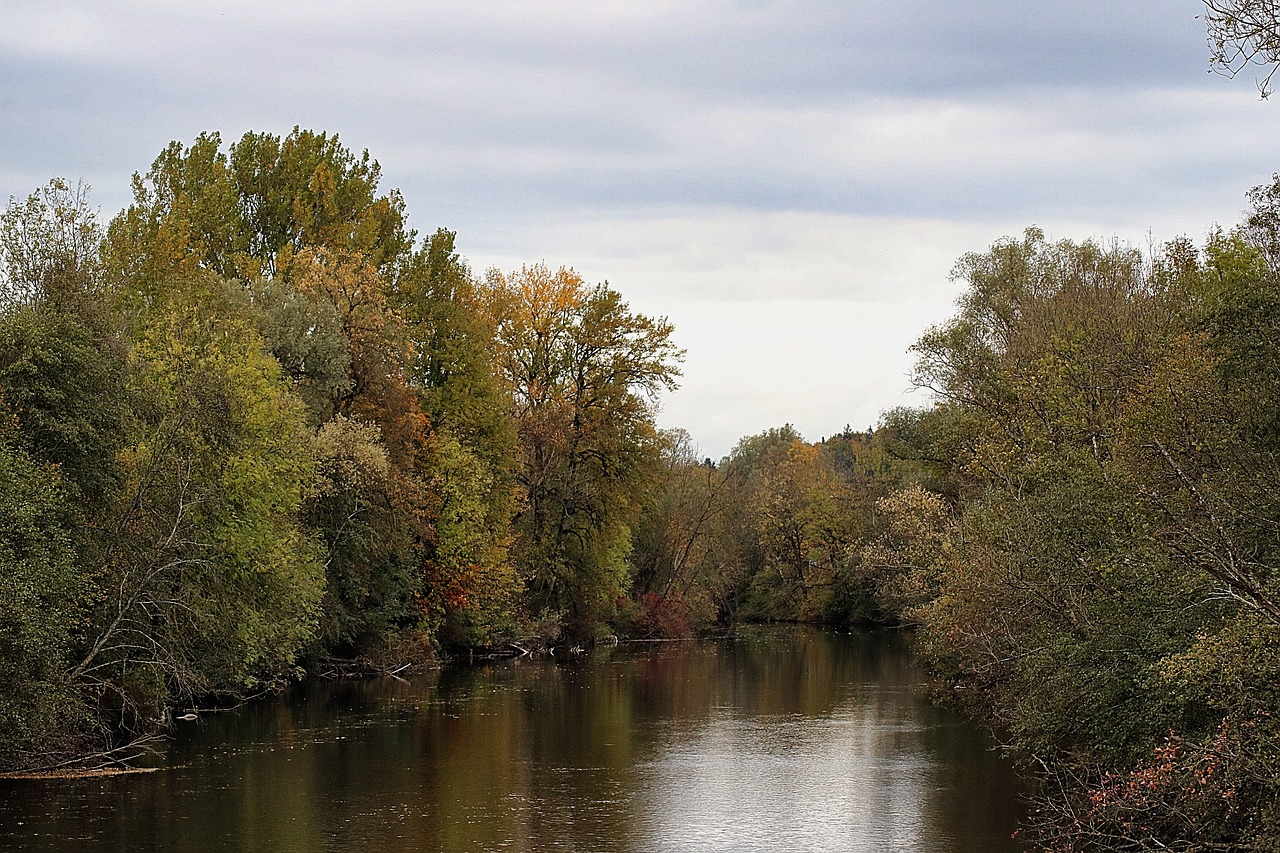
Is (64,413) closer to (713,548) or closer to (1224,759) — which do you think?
(1224,759)

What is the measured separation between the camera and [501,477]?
174ft

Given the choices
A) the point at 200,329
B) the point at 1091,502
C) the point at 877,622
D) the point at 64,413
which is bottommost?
the point at 877,622

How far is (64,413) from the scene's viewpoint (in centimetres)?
2541

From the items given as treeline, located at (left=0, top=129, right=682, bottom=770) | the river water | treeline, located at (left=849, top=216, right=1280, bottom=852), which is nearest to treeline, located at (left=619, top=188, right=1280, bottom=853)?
treeline, located at (left=849, top=216, right=1280, bottom=852)

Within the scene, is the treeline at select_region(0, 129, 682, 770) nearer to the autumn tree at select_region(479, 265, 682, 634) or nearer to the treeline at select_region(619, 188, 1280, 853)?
the autumn tree at select_region(479, 265, 682, 634)

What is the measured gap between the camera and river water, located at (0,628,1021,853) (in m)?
21.2

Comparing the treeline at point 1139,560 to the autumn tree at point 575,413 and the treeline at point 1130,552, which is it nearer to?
the treeline at point 1130,552

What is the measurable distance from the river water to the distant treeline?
4.97ft

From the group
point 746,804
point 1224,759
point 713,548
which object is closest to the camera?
point 1224,759

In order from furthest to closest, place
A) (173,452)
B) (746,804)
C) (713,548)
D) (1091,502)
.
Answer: (713,548) < (173,452) < (746,804) < (1091,502)

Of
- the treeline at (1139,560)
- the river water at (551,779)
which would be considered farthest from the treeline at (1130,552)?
the river water at (551,779)

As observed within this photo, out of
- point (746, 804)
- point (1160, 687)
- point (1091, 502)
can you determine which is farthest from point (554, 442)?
point (1160, 687)

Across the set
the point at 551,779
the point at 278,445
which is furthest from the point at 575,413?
the point at 551,779

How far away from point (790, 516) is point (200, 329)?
192 feet
